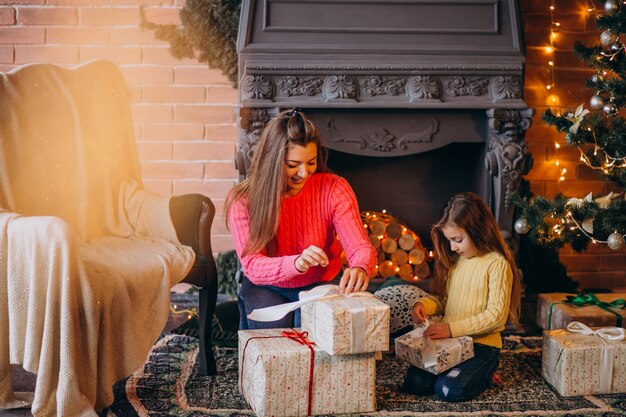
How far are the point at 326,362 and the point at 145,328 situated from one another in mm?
567

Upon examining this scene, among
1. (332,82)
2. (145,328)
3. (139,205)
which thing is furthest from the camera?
(332,82)

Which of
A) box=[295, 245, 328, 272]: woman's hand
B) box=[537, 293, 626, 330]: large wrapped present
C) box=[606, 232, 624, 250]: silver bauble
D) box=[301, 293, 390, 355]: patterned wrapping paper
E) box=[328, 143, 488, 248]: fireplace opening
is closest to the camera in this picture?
box=[301, 293, 390, 355]: patterned wrapping paper

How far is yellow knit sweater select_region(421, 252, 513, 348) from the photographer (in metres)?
2.28

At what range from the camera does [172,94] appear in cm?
342

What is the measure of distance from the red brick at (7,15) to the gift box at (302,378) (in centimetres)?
211

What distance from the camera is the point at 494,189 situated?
3.01m

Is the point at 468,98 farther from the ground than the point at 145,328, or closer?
farther from the ground

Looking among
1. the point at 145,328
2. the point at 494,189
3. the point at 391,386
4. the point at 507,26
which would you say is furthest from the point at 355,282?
the point at 507,26

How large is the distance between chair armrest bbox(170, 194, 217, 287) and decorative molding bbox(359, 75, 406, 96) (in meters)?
0.84

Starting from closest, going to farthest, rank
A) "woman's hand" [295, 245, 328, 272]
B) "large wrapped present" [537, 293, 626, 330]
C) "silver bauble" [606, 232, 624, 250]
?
"woman's hand" [295, 245, 328, 272] < "silver bauble" [606, 232, 624, 250] < "large wrapped present" [537, 293, 626, 330]

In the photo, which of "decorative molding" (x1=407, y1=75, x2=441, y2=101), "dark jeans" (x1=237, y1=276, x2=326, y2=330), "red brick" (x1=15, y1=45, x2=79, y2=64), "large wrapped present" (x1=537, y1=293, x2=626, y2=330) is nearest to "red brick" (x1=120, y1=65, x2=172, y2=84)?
"red brick" (x1=15, y1=45, x2=79, y2=64)

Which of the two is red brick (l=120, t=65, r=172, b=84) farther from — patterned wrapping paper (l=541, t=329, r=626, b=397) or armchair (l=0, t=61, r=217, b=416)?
patterned wrapping paper (l=541, t=329, r=626, b=397)

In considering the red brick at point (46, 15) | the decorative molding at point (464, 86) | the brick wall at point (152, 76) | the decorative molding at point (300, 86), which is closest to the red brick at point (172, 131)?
the brick wall at point (152, 76)

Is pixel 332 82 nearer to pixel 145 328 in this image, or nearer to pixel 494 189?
pixel 494 189
